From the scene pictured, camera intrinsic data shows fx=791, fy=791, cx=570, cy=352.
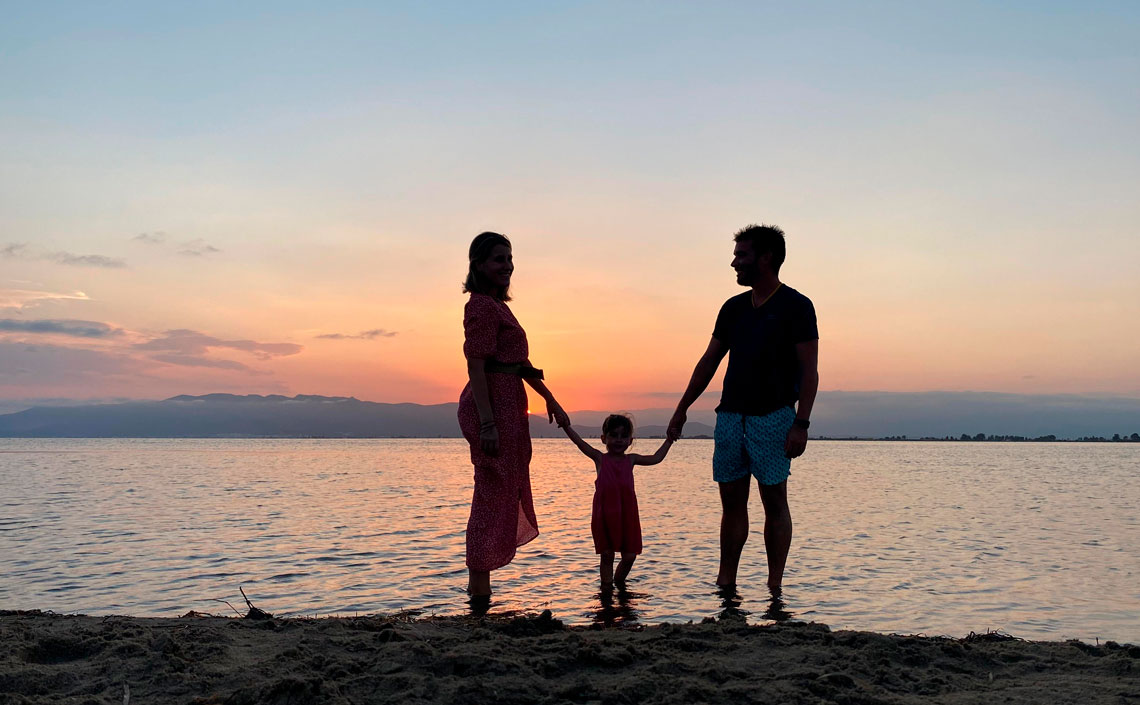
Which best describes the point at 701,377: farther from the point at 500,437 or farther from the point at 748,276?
the point at 500,437

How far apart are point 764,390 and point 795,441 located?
0.42m

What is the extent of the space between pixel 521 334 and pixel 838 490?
609 inches

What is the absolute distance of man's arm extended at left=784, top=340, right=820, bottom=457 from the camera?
5410mm

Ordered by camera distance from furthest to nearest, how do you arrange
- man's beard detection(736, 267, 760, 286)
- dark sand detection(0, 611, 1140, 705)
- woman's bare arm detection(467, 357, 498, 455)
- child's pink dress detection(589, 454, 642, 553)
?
child's pink dress detection(589, 454, 642, 553)
man's beard detection(736, 267, 760, 286)
woman's bare arm detection(467, 357, 498, 455)
dark sand detection(0, 611, 1140, 705)

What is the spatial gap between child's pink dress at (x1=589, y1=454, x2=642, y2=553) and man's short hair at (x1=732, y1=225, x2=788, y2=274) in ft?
6.37

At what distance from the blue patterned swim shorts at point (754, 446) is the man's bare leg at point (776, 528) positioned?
0.33ft

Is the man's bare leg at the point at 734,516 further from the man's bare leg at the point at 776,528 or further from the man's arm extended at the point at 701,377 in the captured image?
the man's arm extended at the point at 701,377

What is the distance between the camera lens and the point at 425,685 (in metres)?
3.10

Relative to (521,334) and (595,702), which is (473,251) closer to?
(521,334)

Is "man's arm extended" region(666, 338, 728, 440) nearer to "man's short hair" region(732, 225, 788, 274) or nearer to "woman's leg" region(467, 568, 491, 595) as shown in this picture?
"man's short hair" region(732, 225, 788, 274)

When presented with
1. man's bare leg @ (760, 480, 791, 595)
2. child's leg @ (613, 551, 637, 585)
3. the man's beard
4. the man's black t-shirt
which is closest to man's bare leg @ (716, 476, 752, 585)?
man's bare leg @ (760, 480, 791, 595)

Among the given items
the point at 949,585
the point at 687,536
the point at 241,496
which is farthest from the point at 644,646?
the point at 241,496

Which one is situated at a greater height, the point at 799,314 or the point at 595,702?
the point at 799,314

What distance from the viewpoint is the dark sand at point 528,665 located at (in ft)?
9.99
